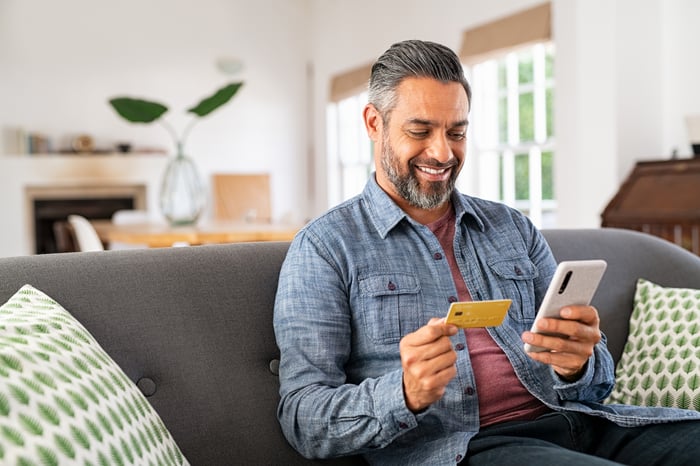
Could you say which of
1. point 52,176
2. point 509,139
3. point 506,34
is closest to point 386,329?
point 506,34

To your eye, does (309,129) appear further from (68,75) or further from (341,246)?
(341,246)

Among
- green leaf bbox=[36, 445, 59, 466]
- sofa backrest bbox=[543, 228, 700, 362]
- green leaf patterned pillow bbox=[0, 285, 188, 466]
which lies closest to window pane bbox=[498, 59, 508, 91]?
sofa backrest bbox=[543, 228, 700, 362]

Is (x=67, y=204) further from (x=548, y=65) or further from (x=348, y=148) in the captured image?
(x=548, y=65)

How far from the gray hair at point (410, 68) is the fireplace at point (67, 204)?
7842mm

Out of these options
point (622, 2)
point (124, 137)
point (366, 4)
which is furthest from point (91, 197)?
point (622, 2)

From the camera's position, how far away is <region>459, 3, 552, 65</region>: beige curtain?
18.8ft

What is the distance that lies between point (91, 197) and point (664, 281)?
26.3ft

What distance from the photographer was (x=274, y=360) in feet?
5.62

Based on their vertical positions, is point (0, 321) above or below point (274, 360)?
above

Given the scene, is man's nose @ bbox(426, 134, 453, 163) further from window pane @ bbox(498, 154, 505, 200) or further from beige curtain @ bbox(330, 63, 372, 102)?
beige curtain @ bbox(330, 63, 372, 102)

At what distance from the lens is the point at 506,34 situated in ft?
20.0

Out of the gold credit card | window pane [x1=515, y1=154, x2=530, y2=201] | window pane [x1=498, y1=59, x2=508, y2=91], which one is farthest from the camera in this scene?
window pane [x1=498, y1=59, x2=508, y2=91]

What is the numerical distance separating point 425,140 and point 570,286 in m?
0.44

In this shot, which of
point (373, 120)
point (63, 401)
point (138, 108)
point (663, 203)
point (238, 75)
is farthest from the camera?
point (238, 75)
